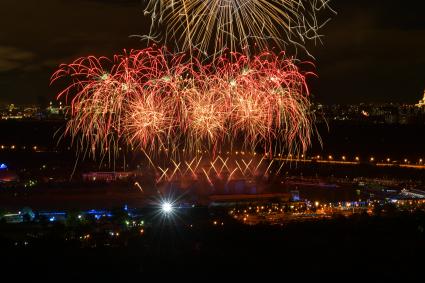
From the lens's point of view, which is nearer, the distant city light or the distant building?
the distant city light

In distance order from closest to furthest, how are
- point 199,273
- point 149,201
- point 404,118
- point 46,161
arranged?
point 199,273
point 149,201
point 46,161
point 404,118

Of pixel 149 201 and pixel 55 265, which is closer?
pixel 55 265

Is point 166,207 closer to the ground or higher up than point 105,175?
closer to the ground

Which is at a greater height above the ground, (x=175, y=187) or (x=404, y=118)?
(x=404, y=118)

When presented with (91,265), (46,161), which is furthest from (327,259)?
(46,161)

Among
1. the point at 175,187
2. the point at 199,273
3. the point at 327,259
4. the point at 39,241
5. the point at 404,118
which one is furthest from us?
the point at 404,118

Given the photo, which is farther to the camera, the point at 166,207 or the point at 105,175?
the point at 105,175

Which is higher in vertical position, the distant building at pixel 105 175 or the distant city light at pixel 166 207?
the distant building at pixel 105 175

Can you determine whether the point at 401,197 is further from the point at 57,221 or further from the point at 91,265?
the point at 91,265

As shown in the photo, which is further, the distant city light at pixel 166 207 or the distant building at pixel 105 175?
the distant building at pixel 105 175

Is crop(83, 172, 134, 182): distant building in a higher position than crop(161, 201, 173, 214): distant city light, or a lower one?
higher
